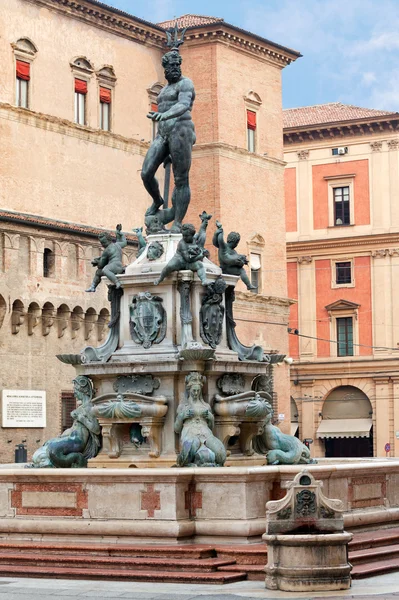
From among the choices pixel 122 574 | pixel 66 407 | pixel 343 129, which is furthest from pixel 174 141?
pixel 343 129

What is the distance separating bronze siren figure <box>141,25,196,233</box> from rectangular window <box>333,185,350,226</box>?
49.9 meters

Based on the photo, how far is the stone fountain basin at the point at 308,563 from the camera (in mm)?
14242

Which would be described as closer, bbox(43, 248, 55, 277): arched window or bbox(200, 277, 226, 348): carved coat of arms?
bbox(200, 277, 226, 348): carved coat of arms

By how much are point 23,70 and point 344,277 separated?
24586mm

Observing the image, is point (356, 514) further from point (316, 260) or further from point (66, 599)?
point (316, 260)

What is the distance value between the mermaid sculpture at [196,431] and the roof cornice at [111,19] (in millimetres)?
34038

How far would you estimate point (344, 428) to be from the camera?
221 ft

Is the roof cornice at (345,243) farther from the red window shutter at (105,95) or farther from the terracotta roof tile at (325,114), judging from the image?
the red window shutter at (105,95)

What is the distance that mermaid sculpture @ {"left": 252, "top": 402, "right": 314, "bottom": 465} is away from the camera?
1962cm

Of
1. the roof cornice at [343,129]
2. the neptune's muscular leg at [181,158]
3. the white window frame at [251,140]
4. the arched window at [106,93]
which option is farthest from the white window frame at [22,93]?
the neptune's muscular leg at [181,158]

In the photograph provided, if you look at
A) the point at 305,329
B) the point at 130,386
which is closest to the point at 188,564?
the point at 130,386

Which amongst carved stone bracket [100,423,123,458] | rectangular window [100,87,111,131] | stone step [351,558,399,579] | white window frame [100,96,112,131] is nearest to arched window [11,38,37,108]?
rectangular window [100,87,111,131]

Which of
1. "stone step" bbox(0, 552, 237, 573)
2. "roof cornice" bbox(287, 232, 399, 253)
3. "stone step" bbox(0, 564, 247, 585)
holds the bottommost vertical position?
"stone step" bbox(0, 564, 247, 585)

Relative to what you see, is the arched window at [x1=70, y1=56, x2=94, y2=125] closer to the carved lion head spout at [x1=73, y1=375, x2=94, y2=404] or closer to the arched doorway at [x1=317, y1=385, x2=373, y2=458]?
the arched doorway at [x1=317, y1=385, x2=373, y2=458]
